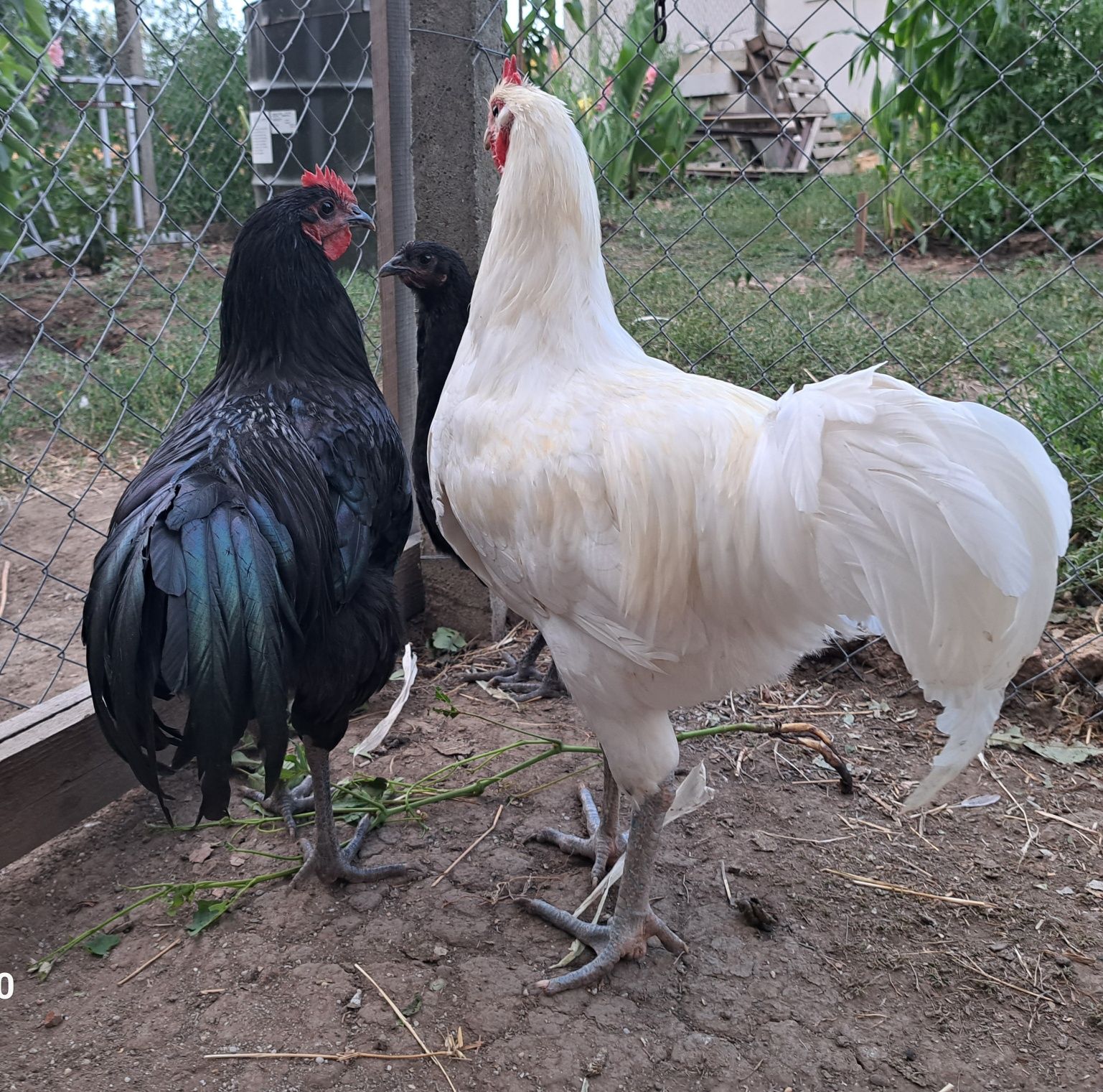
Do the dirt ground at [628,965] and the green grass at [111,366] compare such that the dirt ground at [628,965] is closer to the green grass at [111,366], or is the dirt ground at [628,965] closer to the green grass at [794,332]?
the green grass at [794,332]

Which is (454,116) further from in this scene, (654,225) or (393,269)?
(654,225)

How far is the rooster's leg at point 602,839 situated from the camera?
89.3 inches

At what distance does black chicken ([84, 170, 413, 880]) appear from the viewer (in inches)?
65.1

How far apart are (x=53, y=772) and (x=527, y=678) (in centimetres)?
150

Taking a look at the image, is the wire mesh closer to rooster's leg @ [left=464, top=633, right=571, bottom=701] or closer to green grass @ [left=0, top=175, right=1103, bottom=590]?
green grass @ [left=0, top=175, right=1103, bottom=590]

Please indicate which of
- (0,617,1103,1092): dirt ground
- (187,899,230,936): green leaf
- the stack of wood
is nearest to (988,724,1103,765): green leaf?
(0,617,1103,1092): dirt ground

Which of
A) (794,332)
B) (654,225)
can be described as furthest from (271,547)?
(654,225)

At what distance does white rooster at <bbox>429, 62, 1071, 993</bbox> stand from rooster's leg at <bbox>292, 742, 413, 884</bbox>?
1.48ft

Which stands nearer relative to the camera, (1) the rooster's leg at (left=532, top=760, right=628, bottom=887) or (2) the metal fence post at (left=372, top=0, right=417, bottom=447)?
(1) the rooster's leg at (left=532, top=760, right=628, bottom=887)

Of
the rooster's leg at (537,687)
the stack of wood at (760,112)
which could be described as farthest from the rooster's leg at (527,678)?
the stack of wood at (760,112)

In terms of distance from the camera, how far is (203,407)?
7.16ft

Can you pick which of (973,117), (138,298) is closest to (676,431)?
(138,298)

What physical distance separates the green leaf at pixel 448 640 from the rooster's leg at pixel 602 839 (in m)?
1.06

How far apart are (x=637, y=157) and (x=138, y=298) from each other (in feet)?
16.0
